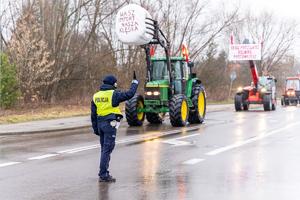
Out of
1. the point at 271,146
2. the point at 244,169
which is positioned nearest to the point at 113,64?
the point at 271,146

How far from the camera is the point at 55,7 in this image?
3356 centimetres

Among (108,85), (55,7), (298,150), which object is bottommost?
(298,150)

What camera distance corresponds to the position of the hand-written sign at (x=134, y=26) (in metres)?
19.1

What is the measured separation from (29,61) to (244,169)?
67.3ft

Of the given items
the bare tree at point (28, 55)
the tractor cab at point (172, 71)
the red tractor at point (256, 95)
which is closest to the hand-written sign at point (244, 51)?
the red tractor at point (256, 95)

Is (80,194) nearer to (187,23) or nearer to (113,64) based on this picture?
(113,64)

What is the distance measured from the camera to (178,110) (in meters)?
19.2

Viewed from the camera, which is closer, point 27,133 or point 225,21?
point 27,133

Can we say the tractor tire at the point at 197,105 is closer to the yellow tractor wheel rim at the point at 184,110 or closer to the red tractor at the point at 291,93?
the yellow tractor wheel rim at the point at 184,110

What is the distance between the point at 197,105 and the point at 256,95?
13.3 m

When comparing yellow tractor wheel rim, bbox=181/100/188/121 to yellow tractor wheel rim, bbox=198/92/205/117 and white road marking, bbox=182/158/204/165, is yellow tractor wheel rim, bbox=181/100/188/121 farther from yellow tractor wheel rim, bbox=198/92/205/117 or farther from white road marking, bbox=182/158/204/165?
white road marking, bbox=182/158/204/165

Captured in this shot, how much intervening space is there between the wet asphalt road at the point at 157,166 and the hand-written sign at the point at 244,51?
16.7m

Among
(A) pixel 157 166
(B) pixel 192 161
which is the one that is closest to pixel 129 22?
(B) pixel 192 161

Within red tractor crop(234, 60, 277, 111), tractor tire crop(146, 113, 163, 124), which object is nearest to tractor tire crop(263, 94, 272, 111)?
red tractor crop(234, 60, 277, 111)
